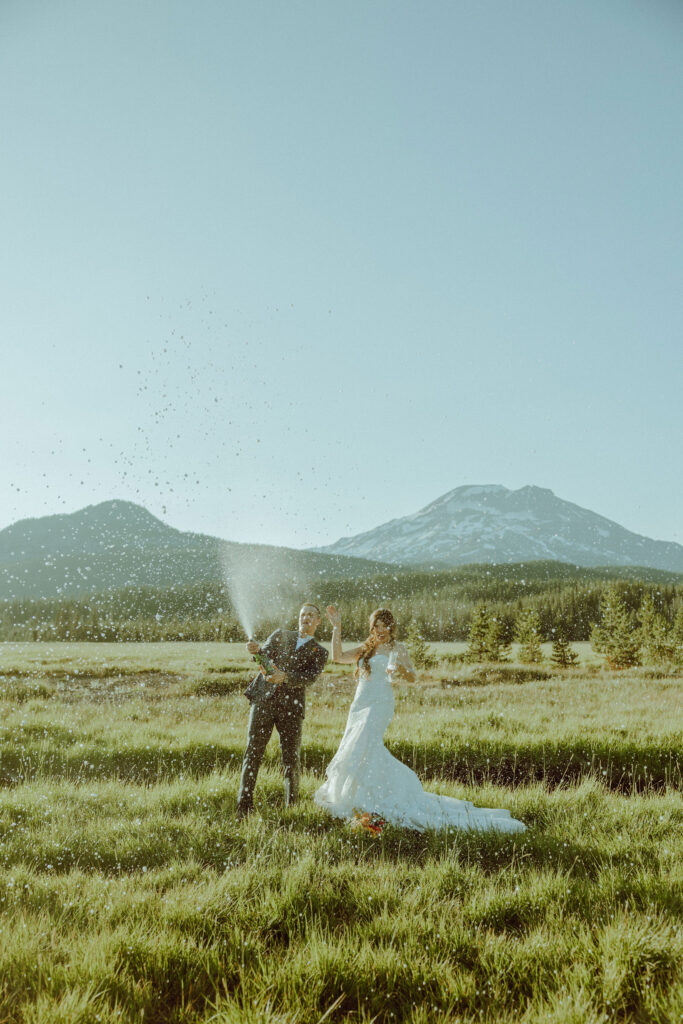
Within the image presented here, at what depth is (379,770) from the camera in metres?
8.26

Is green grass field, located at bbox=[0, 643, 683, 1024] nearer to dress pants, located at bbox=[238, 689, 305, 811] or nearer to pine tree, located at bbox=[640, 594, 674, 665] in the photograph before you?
dress pants, located at bbox=[238, 689, 305, 811]

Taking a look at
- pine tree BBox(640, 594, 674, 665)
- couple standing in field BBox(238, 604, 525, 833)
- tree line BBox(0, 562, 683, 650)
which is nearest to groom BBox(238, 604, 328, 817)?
couple standing in field BBox(238, 604, 525, 833)

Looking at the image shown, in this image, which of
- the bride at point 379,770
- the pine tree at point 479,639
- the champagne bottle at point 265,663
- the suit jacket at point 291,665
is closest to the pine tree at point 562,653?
the pine tree at point 479,639

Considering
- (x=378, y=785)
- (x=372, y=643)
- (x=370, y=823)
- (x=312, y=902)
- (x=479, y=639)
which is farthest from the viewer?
(x=479, y=639)

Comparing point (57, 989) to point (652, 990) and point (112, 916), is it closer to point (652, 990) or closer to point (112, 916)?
point (112, 916)

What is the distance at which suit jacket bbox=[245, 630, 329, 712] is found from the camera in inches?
329

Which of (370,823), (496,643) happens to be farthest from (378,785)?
(496,643)

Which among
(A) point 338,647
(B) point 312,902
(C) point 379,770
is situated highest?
(A) point 338,647

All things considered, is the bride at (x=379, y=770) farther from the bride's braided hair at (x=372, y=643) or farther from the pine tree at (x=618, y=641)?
the pine tree at (x=618, y=641)

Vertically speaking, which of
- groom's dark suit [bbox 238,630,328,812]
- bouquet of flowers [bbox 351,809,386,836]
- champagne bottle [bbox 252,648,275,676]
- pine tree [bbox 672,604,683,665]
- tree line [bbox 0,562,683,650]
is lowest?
tree line [bbox 0,562,683,650]

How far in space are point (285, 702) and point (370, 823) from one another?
2.04 m

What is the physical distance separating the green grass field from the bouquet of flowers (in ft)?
0.55

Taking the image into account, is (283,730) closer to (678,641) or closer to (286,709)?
(286,709)

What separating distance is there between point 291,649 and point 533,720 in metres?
8.53
